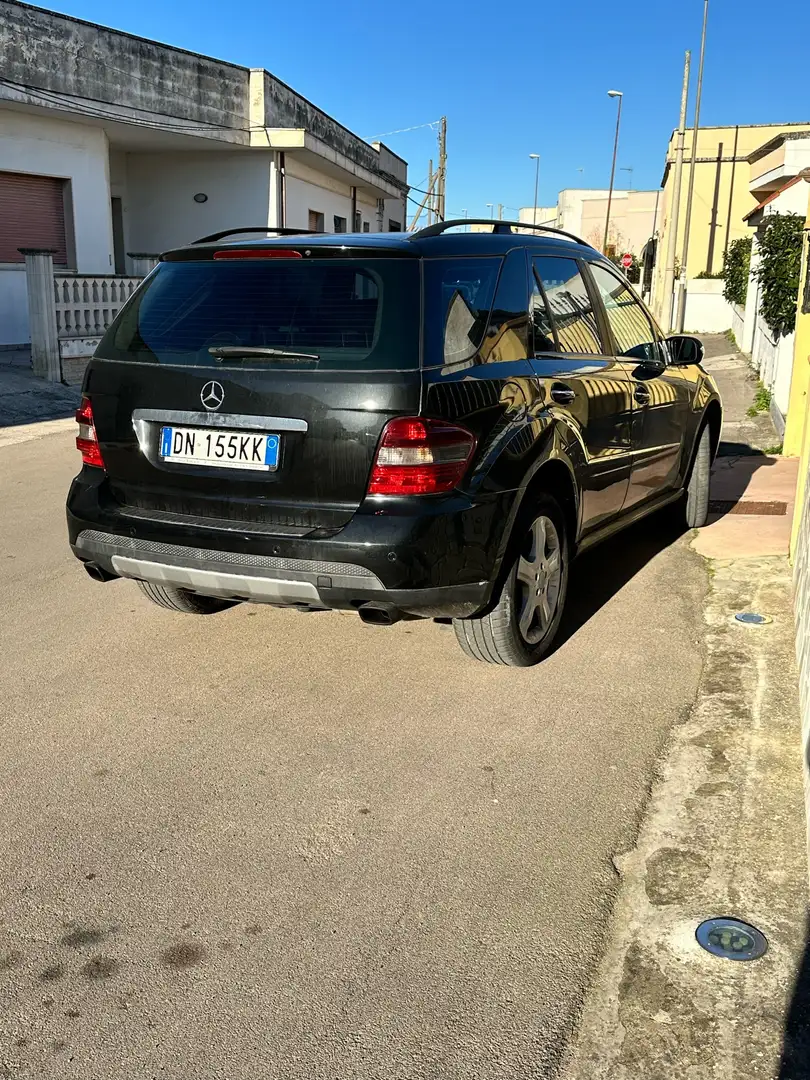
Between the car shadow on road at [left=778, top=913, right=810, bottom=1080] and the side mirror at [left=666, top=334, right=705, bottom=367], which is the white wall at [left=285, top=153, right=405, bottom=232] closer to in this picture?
the side mirror at [left=666, top=334, right=705, bottom=367]

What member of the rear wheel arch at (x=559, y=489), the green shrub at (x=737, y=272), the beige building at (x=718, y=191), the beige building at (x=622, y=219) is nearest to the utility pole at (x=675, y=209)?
the green shrub at (x=737, y=272)

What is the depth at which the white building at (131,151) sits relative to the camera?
16.2 metres

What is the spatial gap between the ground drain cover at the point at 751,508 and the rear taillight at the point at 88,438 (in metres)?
4.86

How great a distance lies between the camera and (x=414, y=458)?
3.47 m

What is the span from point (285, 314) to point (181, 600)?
171cm

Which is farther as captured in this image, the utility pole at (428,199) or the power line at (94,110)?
the utility pole at (428,199)

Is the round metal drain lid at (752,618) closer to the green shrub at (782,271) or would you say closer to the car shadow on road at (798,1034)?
the car shadow on road at (798,1034)

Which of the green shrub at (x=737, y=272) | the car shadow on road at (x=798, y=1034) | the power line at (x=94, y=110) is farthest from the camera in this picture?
the green shrub at (x=737, y=272)

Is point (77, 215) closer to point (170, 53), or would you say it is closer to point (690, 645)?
point (170, 53)

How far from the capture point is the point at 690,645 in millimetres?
4676

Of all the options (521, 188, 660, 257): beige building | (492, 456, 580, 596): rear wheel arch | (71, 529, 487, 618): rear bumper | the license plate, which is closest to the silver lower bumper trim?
(71, 529, 487, 618): rear bumper

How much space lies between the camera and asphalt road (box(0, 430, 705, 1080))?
2.25 metres

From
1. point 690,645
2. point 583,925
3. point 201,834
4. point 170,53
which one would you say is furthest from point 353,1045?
point 170,53

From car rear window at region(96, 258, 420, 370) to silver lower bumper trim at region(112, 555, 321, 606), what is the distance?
30.8 inches
